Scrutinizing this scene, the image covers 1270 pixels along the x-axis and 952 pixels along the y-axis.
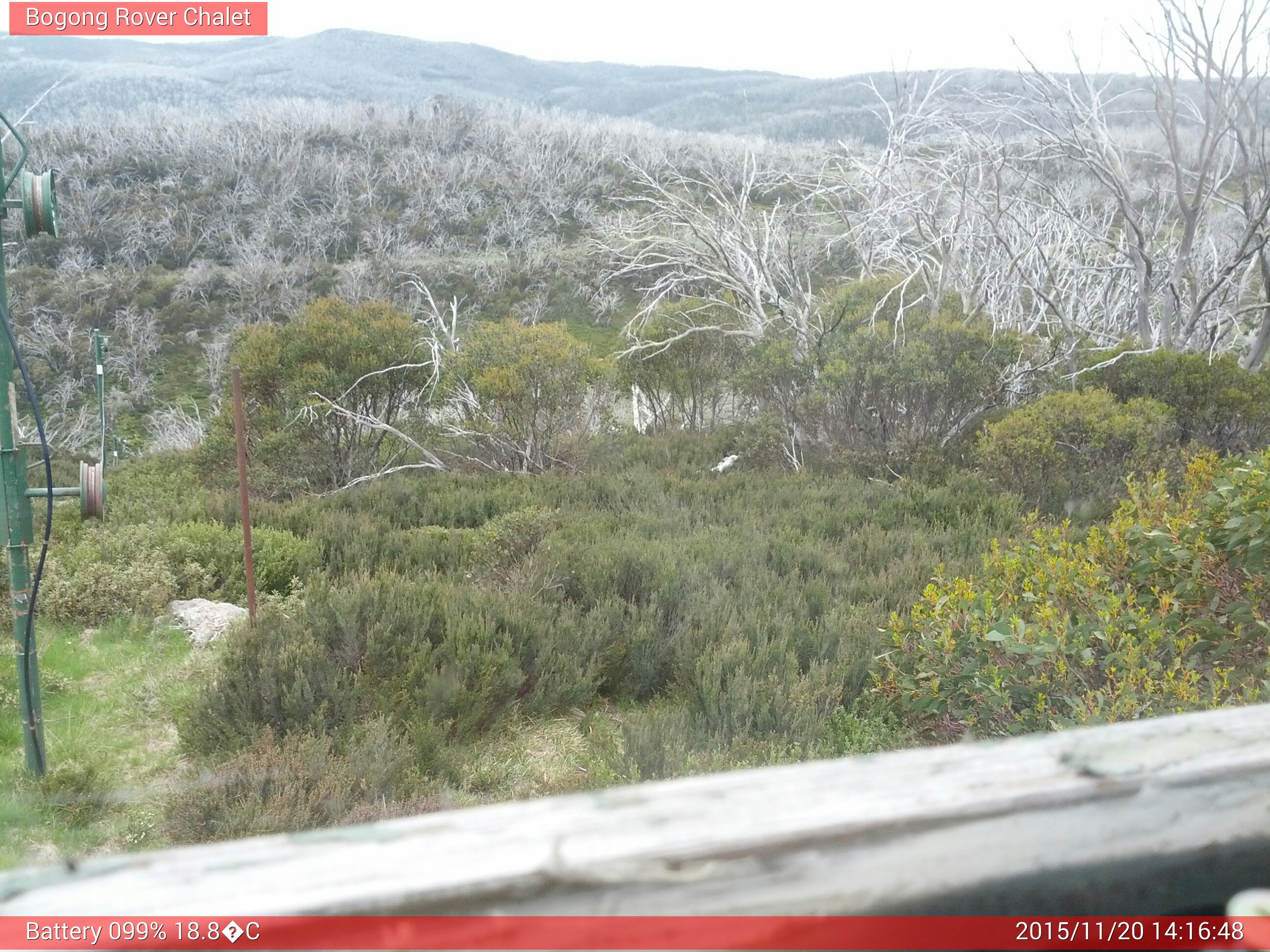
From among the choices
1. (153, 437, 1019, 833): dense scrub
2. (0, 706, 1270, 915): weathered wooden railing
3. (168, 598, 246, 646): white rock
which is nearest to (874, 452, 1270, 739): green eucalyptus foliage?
(153, 437, 1019, 833): dense scrub

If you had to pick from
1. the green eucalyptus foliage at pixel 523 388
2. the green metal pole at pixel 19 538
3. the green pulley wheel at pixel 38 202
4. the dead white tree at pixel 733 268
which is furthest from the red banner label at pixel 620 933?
the green eucalyptus foliage at pixel 523 388

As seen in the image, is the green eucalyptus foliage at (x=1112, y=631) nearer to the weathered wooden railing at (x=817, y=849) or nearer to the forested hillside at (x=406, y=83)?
the weathered wooden railing at (x=817, y=849)

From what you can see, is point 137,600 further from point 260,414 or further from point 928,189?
point 928,189

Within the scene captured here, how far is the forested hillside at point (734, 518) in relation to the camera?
11.0 ft

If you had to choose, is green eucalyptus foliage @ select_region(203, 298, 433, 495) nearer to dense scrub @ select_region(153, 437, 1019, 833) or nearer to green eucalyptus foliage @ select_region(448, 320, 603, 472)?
green eucalyptus foliage @ select_region(448, 320, 603, 472)

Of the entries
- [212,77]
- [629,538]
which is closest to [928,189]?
[629,538]

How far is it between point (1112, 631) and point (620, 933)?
297 centimetres

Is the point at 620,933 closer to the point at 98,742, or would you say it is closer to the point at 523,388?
the point at 98,742

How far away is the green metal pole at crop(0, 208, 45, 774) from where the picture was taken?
3.35 metres

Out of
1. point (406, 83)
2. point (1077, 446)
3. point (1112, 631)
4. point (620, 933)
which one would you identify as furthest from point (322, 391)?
point (406, 83)

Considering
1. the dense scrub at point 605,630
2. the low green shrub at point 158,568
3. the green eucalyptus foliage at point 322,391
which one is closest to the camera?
the dense scrub at point 605,630

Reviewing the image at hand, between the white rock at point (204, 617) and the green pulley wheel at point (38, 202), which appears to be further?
the white rock at point (204, 617)

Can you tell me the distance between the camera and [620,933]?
606 millimetres

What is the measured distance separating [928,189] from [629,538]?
18.6 feet
